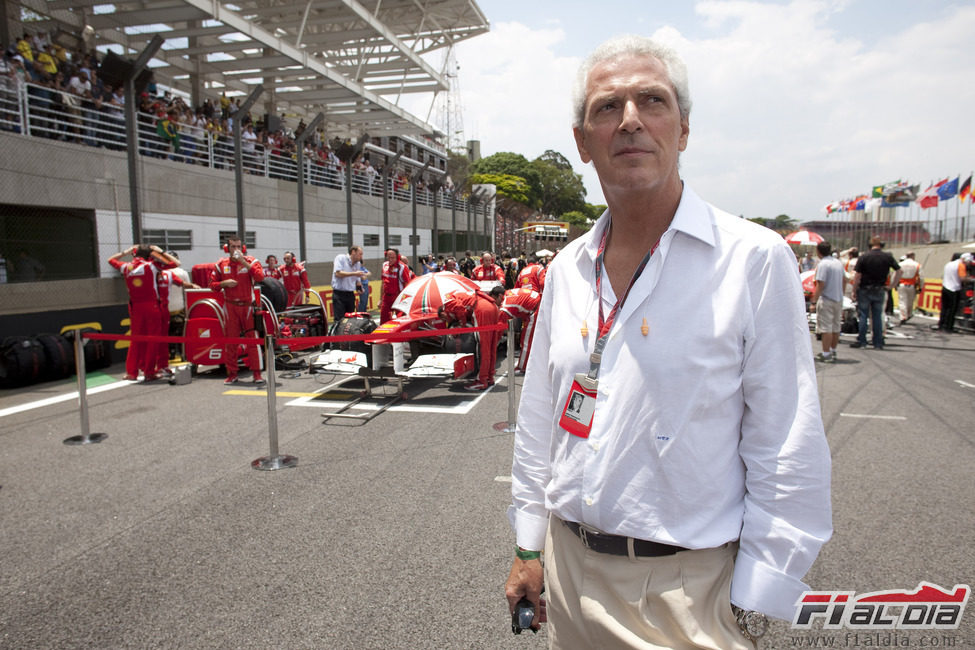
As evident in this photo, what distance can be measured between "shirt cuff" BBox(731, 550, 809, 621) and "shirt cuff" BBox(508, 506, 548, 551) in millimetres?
523

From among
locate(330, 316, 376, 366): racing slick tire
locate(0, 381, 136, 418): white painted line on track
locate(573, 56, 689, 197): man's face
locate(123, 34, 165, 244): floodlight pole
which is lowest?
locate(0, 381, 136, 418): white painted line on track

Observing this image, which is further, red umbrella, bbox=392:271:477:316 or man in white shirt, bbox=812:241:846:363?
man in white shirt, bbox=812:241:846:363

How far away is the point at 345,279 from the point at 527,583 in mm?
11466

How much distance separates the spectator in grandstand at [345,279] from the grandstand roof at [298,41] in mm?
8736

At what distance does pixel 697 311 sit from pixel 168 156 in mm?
15321

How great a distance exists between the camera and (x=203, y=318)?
9398 millimetres

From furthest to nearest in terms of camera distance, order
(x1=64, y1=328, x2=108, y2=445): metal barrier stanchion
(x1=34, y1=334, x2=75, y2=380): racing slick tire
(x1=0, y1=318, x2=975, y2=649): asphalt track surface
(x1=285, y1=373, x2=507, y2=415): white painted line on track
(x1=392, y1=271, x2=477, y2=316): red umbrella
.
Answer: (x1=34, y1=334, x2=75, y2=380): racing slick tire, (x1=392, y1=271, x2=477, y2=316): red umbrella, (x1=285, y1=373, x2=507, y2=415): white painted line on track, (x1=64, y1=328, x2=108, y2=445): metal barrier stanchion, (x1=0, y1=318, x2=975, y2=649): asphalt track surface

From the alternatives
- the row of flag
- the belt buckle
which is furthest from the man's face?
the row of flag

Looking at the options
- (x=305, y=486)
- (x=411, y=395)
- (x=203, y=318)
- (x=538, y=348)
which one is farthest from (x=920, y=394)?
(x=203, y=318)

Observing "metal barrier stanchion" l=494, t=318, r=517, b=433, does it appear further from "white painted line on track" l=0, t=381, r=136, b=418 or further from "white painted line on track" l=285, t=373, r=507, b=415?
"white painted line on track" l=0, t=381, r=136, b=418

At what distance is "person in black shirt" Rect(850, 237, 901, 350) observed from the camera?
1120cm

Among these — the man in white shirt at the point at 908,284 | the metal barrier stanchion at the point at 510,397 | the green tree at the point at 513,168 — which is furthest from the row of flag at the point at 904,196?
the green tree at the point at 513,168

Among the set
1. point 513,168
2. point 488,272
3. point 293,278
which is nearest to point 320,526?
point 293,278

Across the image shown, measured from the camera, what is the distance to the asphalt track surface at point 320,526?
2818 mm
